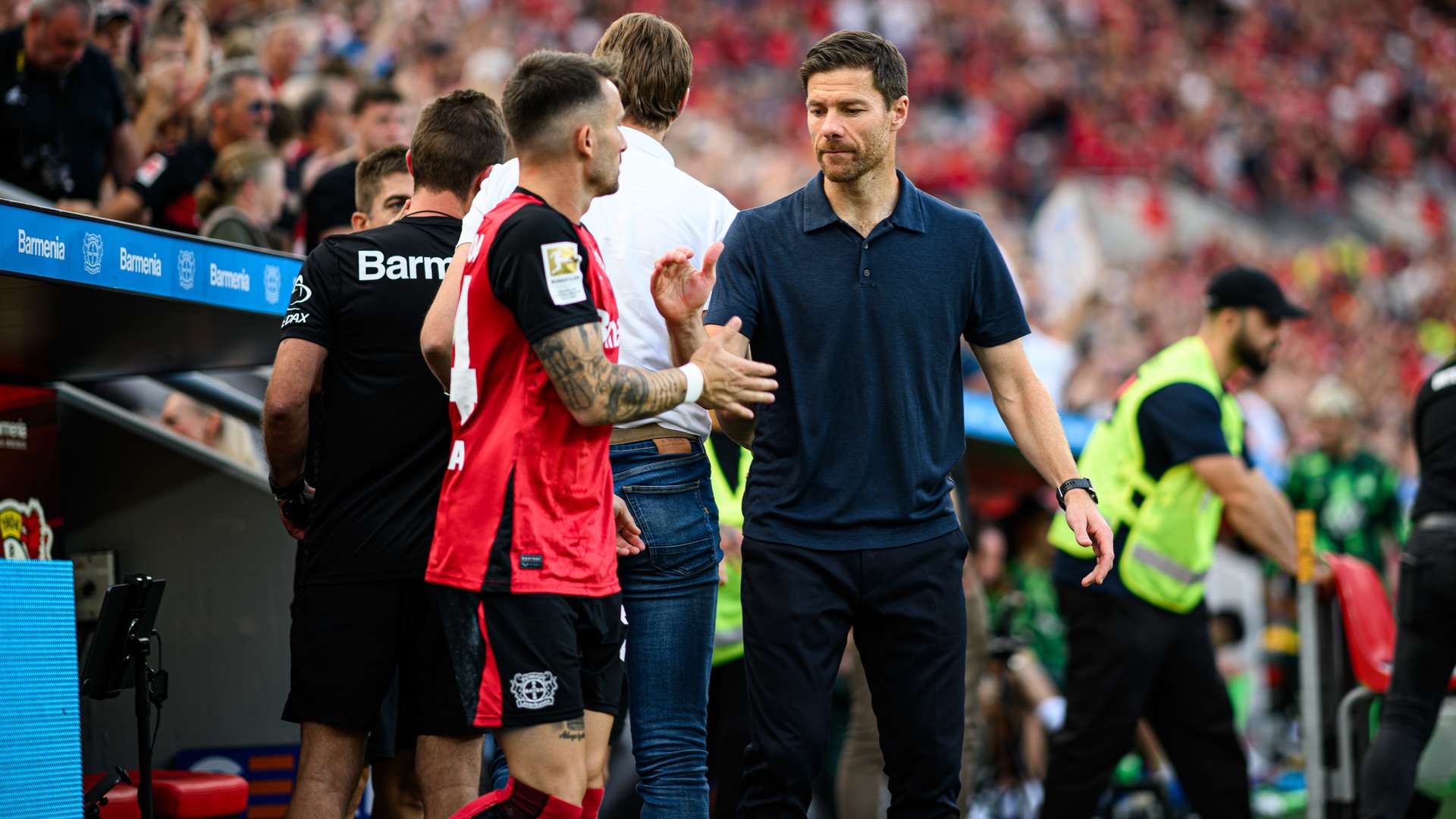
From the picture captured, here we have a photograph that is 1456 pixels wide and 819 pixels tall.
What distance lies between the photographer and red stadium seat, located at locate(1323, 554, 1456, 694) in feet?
22.6

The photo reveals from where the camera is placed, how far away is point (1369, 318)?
23.3 meters

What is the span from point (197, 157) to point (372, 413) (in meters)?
3.35

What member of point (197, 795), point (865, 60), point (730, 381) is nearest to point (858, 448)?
point (730, 381)

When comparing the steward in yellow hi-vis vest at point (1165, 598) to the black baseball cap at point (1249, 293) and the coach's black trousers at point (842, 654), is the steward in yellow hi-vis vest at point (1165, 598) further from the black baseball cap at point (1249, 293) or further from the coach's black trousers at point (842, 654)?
the coach's black trousers at point (842, 654)

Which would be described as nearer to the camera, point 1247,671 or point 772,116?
point 1247,671

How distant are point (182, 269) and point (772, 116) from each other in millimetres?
17649

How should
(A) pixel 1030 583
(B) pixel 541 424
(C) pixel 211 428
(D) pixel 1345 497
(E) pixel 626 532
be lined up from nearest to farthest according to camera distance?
(B) pixel 541 424
(E) pixel 626 532
(C) pixel 211 428
(A) pixel 1030 583
(D) pixel 1345 497

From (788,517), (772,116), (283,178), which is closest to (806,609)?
(788,517)

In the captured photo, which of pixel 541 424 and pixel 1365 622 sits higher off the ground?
pixel 541 424

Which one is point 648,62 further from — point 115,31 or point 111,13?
point 111,13

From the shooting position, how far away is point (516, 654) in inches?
139

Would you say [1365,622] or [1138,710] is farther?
[1365,622]

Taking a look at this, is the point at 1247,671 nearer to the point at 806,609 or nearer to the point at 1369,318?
the point at 806,609

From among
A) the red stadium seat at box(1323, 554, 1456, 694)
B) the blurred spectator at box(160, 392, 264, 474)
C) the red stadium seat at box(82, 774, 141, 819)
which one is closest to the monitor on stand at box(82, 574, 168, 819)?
the red stadium seat at box(82, 774, 141, 819)
